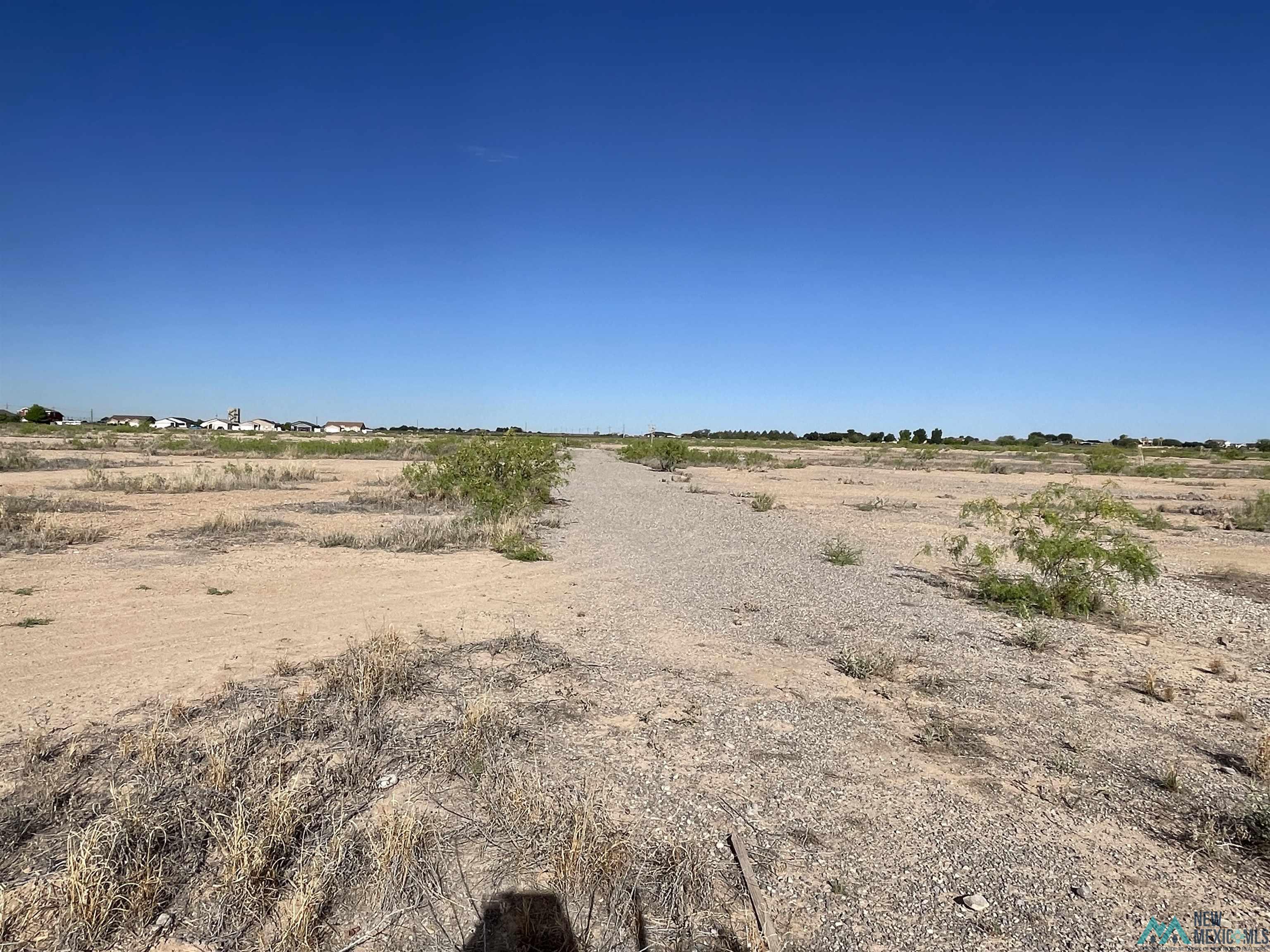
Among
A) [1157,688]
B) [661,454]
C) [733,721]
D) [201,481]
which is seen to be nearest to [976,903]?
[733,721]

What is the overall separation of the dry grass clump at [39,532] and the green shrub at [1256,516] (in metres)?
27.4

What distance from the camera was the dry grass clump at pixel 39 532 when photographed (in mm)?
11383

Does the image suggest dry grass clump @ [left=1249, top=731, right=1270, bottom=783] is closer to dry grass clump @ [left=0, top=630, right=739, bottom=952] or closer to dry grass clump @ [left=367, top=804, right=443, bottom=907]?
dry grass clump @ [left=0, top=630, right=739, bottom=952]

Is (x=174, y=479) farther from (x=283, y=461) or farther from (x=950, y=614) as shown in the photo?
(x=950, y=614)

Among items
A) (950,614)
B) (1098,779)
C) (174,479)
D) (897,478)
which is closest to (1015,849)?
(1098,779)

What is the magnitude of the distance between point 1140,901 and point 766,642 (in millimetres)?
4308

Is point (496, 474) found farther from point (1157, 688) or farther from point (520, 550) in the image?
point (1157, 688)

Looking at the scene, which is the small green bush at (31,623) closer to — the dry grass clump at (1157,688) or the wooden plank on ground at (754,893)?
the wooden plank on ground at (754,893)

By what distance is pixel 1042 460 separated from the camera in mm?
61969

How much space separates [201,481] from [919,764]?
970 inches

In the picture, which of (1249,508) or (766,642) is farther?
(1249,508)

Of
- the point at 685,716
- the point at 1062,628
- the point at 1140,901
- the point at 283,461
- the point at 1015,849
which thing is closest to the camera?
the point at 1140,901

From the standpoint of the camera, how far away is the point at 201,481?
2259cm

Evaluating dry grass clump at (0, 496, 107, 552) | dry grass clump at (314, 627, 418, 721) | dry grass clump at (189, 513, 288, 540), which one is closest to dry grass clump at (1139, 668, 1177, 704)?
dry grass clump at (314, 627, 418, 721)
